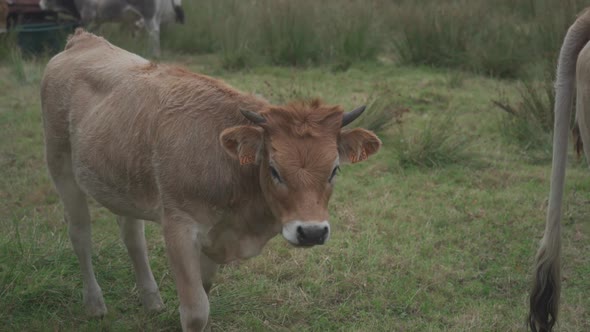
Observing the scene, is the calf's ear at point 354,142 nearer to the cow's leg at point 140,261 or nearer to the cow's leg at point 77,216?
the cow's leg at point 140,261

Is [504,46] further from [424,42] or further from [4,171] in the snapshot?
[4,171]

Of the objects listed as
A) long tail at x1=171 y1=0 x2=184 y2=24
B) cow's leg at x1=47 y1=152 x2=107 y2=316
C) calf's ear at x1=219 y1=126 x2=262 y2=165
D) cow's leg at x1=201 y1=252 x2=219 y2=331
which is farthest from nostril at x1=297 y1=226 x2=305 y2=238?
long tail at x1=171 y1=0 x2=184 y2=24

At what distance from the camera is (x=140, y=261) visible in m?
4.53

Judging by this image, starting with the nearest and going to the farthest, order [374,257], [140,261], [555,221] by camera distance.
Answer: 1. [555,221]
2. [140,261]
3. [374,257]

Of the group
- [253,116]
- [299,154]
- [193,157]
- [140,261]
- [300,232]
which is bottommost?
[140,261]

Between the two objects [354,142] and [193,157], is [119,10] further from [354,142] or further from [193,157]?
[354,142]

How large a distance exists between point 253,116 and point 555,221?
1.79m

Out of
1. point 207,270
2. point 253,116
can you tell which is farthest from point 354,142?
point 207,270

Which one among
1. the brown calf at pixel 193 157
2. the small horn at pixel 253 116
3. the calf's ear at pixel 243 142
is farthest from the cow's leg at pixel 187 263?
the small horn at pixel 253 116

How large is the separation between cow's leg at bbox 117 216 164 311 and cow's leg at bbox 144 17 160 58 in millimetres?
7539

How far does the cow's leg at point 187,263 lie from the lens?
11.7 feet

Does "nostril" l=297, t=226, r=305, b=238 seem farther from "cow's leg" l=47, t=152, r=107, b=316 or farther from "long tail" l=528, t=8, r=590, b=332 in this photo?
"cow's leg" l=47, t=152, r=107, b=316

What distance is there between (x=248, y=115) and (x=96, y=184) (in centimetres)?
111

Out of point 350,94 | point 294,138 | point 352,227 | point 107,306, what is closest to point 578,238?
point 352,227
